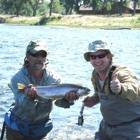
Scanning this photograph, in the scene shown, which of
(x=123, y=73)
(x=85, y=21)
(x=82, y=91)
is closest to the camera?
(x=123, y=73)

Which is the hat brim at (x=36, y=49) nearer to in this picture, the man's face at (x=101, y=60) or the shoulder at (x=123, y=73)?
the man's face at (x=101, y=60)

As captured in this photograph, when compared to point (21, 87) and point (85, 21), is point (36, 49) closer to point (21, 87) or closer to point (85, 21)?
point (21, 87)

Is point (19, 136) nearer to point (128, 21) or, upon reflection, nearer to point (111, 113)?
point (111, 113)

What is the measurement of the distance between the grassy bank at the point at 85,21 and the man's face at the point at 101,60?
61275mm

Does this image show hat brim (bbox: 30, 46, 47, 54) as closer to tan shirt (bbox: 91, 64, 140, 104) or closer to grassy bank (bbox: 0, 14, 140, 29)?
tan shirt (bbox: 91, 64, 140, 104)

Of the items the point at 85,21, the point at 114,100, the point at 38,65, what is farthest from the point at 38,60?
the point at 85,21

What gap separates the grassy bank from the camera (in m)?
68.9

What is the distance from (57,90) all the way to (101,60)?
2.54ft

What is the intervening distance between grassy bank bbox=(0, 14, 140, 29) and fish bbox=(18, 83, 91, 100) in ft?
202

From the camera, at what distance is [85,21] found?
76.3 m

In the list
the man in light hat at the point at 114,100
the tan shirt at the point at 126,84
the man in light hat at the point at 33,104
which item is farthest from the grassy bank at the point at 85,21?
the tan shirt at the point at 126,84

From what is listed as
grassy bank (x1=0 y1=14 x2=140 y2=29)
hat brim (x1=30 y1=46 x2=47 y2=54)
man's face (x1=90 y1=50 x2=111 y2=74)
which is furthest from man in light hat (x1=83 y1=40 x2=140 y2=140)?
grassy bank (x1=0 y1=14 x2=140 y2=29)

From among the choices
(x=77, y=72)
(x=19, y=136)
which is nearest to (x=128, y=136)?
(x=19, y=136)

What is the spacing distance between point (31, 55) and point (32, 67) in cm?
20
